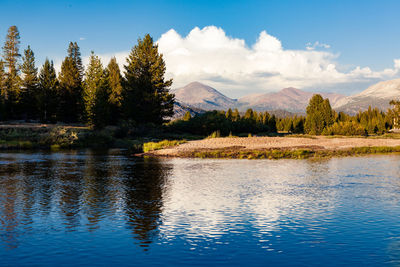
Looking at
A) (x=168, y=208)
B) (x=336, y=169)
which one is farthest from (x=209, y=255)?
(x=336, y=169)

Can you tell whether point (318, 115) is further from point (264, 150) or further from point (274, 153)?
point (274, 153)

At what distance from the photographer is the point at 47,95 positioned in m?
77.1

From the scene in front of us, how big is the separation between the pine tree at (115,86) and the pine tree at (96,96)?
3.51 m

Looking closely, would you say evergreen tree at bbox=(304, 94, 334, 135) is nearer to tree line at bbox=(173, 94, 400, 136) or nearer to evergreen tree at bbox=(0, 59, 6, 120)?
tree line at bbox=(173, 94, 400, 136)

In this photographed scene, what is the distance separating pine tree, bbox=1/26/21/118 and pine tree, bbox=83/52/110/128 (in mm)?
18620

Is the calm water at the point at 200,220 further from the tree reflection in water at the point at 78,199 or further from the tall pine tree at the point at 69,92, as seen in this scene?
the tall pine tree at the point at 69,92

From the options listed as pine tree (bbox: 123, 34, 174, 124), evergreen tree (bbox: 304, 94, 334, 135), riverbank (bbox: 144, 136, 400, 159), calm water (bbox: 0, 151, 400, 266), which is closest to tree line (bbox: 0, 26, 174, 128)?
pine tree (bbox: 123, 34, 174, 124)

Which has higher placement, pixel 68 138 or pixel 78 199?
pixel 68 138

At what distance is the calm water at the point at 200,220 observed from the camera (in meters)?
10.1

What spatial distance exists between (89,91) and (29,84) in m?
17.8

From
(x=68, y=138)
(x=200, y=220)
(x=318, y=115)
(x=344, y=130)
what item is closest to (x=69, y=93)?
(x=68, y=138)

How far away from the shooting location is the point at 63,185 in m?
21.8

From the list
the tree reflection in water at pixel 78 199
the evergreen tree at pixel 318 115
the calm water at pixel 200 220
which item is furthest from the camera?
the evergreen tree at pixel 318 115

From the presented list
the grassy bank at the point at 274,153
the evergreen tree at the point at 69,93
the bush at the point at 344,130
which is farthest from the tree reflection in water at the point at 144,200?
the bush at the point at 344,130
